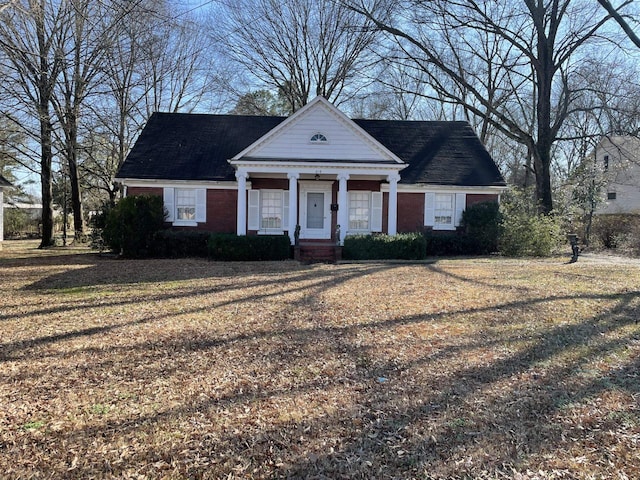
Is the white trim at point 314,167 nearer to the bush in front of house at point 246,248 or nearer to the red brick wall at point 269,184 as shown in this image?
the red brick wall at point 269,184

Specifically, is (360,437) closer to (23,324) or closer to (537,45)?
(23,324)

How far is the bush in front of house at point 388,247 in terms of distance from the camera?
15.4m

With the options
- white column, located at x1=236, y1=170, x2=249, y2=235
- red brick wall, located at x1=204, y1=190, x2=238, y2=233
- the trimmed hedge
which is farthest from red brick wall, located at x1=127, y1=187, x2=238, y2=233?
the trimmed hedge

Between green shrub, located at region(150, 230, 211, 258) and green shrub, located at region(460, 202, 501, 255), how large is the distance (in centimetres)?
1028

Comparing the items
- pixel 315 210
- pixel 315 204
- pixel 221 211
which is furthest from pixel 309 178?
pixel 221 211

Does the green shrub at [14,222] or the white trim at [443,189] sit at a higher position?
the white trim at [443,189]

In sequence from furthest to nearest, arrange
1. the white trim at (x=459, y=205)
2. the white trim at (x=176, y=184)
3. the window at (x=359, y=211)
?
the window at (x=359, y=211) → the white trim at (x=459, y=205) → the white trim at (x=176, y=184)

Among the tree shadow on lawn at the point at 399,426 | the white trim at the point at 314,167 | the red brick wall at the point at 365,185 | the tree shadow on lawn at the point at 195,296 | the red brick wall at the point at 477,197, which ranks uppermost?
the white trim at the point at 314,167

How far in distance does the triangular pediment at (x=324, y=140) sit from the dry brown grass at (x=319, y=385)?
9.31 m

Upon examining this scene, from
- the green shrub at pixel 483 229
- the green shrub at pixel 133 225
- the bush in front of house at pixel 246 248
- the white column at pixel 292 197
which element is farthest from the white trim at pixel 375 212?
the green shrub at pixel 133 225

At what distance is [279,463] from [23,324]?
5.24m

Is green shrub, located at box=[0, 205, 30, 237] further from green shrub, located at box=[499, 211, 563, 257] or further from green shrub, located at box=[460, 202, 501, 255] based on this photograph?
green shrub, located at box=[499, 211, 563, 257]

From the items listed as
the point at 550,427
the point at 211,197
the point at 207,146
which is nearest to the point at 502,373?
the point at 550,427

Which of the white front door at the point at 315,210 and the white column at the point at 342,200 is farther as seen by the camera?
the white front door at the point at 315,210
